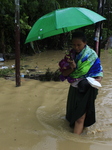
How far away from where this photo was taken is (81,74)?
2258 mm

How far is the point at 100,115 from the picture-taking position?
310 centimetres

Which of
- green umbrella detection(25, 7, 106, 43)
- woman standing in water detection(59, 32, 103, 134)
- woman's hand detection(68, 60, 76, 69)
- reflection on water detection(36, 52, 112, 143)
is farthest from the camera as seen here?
reflection on water detection(36, 52, 112, 143)

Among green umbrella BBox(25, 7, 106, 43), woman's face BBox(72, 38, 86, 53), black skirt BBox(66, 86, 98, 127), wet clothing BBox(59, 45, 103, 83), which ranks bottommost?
black skirt BBox(66, 86, 98, 127)

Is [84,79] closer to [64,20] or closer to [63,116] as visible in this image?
[64,20]

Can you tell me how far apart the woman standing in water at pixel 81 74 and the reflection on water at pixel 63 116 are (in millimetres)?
190

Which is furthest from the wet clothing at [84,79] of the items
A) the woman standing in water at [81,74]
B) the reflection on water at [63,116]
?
the reflection on water at [63,116]

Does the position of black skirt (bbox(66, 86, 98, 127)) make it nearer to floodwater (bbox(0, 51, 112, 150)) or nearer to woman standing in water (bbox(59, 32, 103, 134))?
woman standing in water (bbox(59, 32, 103, 134))

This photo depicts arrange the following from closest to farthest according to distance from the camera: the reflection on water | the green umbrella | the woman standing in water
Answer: the green umbrella → the woman standing in water → the reflection on water

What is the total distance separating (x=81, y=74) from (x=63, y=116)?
1.13 m


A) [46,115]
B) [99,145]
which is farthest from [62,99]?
[99,145]

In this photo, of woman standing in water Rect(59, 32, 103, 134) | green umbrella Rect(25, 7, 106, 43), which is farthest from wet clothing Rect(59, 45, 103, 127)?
green umbrella Rect(25, 7, 106, 43)

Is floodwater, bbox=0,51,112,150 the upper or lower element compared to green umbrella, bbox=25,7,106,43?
lower

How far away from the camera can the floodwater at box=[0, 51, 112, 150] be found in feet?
7.23

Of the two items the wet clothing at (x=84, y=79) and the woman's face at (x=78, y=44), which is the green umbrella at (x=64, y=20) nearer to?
the woman's face at (x=78, y=44)
